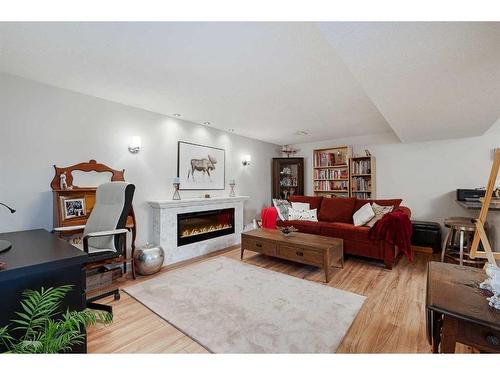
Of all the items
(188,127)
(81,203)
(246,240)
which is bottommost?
(246,240)

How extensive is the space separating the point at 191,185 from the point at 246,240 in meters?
1.37

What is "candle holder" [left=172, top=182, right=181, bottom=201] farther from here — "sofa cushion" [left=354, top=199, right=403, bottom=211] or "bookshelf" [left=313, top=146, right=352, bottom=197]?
"bookshelf" [left=313, top=146, right=352, bottom=197]

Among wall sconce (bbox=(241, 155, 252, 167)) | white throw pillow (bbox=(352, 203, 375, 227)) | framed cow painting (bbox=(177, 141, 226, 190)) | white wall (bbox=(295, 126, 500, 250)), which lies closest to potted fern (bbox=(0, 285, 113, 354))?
framed cow painting (bbox=(177, 141, 226, 190))

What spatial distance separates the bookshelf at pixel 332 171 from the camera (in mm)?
4996

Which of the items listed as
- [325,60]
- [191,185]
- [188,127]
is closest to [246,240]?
[191,185]

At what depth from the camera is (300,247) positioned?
9.48ft

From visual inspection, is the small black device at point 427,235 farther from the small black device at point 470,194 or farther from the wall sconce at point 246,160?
the wall sconce at point 246,160

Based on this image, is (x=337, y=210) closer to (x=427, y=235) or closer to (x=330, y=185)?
(x=330, y=185)

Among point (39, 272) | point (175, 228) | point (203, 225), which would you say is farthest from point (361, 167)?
point (39, 272)

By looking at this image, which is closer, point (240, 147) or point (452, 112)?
point (452, 112)

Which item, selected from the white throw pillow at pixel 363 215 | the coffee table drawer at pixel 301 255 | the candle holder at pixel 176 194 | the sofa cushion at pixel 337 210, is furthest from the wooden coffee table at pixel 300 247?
the candle holder at pixel 176 194

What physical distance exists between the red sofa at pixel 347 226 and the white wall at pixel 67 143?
2.14 meters
